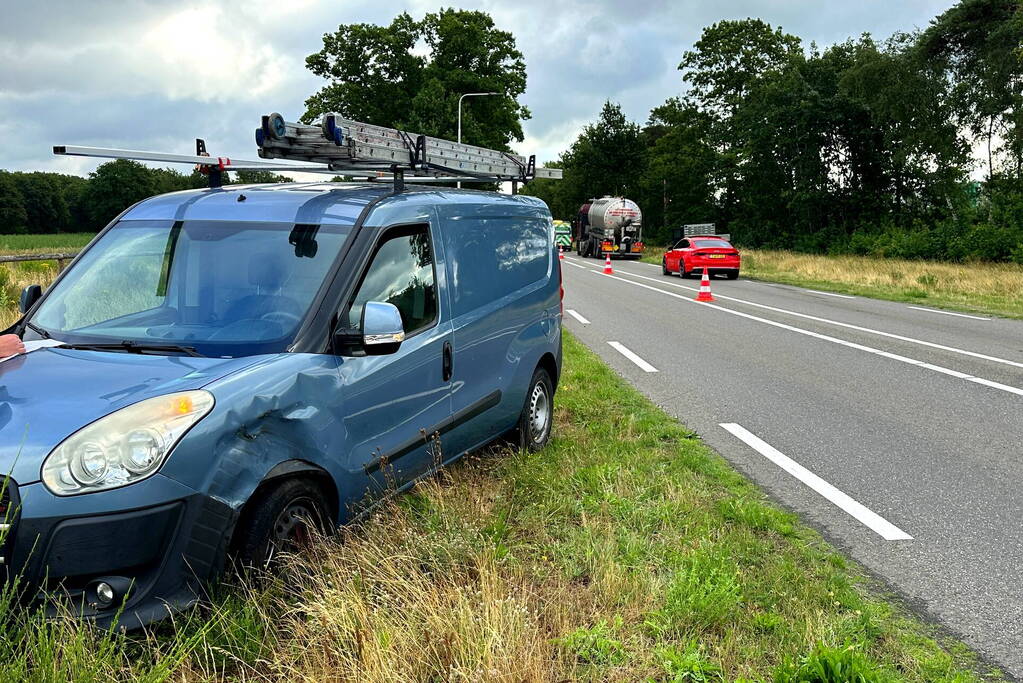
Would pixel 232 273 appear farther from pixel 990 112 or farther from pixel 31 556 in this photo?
pixel 990 112

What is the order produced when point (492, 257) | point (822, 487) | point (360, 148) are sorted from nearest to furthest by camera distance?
point (360, 148) < point (822, 487) < point (492, 257)

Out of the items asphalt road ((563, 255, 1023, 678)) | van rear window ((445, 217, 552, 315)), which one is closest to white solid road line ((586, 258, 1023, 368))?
→ asphalt road ((563, 255, 1023, 678))

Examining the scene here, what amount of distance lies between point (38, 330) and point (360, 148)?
2.00 meters

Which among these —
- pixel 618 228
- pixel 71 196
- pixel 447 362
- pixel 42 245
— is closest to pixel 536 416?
pixel 447 362

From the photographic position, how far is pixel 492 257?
5.36 m

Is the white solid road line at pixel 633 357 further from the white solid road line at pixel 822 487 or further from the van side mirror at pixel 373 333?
the van side mirror at pixel 373 333

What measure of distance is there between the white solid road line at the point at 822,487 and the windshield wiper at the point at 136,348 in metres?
3.69

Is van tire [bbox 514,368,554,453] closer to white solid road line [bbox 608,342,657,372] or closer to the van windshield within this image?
the van windshield

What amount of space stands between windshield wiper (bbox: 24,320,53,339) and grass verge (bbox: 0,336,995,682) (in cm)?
169

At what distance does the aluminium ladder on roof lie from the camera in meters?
4.70

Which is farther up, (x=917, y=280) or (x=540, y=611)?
(x=540, y=611)

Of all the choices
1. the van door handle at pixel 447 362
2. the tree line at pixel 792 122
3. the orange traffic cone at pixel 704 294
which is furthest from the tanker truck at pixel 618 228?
the van door handle at pixel 447 362

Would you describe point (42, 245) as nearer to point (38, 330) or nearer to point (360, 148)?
point (360, 148)

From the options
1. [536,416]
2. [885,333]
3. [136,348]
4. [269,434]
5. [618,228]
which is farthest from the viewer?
[618,228]
